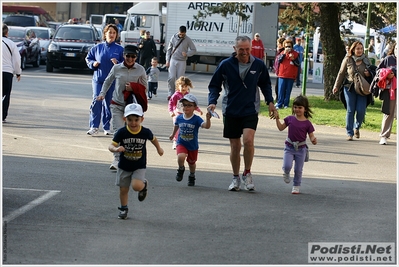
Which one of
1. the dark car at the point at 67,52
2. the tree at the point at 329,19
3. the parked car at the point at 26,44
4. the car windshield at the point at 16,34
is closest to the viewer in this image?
the tree at the point at 329,19

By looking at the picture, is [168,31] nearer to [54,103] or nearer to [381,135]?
[54,103]

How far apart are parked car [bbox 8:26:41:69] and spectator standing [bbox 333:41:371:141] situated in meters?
20.0

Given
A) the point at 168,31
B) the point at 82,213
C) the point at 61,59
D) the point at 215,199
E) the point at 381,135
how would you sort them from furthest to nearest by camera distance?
1. the point at 168,31
2. the point at 61,59
3. the point at 381,135
4. the point at 215,199
5. the point at 82,213

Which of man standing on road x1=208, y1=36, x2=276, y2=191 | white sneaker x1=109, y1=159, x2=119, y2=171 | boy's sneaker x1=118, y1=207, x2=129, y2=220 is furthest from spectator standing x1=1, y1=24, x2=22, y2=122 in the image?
boy's sneaker x1=118, y1=207, x2=129, y2=220

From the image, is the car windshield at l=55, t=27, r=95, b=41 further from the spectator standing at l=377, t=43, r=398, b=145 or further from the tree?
the spectator standing at l=377, t=43, r=398, b=145

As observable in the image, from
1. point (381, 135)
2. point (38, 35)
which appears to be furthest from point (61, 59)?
point (381, 135)

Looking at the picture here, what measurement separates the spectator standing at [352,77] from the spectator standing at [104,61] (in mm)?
4264

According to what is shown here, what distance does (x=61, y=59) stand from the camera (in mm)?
33312

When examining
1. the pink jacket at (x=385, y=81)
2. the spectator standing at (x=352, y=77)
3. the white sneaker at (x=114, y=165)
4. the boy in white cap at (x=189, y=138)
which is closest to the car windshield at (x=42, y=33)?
the spectator standing at (x=352, y=77)

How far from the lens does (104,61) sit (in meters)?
15.0

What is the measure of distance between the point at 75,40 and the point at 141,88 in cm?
2275

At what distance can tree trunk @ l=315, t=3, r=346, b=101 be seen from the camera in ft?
79.9

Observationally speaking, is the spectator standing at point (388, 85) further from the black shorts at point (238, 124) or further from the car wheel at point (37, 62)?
the car wheel at point (37, 62)

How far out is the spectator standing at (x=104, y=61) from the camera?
1469 centimetres
